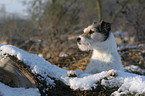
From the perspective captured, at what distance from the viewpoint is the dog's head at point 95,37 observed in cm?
318

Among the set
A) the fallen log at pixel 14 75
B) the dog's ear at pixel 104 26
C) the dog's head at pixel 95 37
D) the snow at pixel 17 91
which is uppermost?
the dog's ear at pixel 104 26

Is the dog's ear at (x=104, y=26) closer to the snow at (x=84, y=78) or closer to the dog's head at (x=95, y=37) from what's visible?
the dog's head at (x=95, y=37)

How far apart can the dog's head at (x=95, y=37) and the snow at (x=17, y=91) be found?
1562 millimetres

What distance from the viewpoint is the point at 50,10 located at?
7.47 m

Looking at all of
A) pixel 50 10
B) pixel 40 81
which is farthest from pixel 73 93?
pixel 50 10

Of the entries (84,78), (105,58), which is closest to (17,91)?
(84,78)

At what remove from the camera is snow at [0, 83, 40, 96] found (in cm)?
196

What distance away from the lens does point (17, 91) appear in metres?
2.04

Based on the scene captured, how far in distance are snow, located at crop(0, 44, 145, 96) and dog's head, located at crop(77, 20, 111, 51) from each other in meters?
1.02

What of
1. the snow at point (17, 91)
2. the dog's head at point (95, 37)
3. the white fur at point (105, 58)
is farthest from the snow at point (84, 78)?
the dog's head at point (95, 37)

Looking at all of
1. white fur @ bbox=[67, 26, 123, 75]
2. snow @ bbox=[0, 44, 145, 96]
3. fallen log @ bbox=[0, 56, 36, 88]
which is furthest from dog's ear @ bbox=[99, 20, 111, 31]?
fallen log @ bbox=[0, 56, 36, 88]

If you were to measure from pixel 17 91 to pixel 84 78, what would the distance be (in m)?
0.98

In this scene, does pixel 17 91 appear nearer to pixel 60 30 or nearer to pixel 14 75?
pixel 14 75

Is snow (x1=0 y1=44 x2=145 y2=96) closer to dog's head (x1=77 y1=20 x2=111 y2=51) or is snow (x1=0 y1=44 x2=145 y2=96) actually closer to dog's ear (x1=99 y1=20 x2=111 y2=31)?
dog's head (x1=77 y1=20 x2=111 y2=51)
